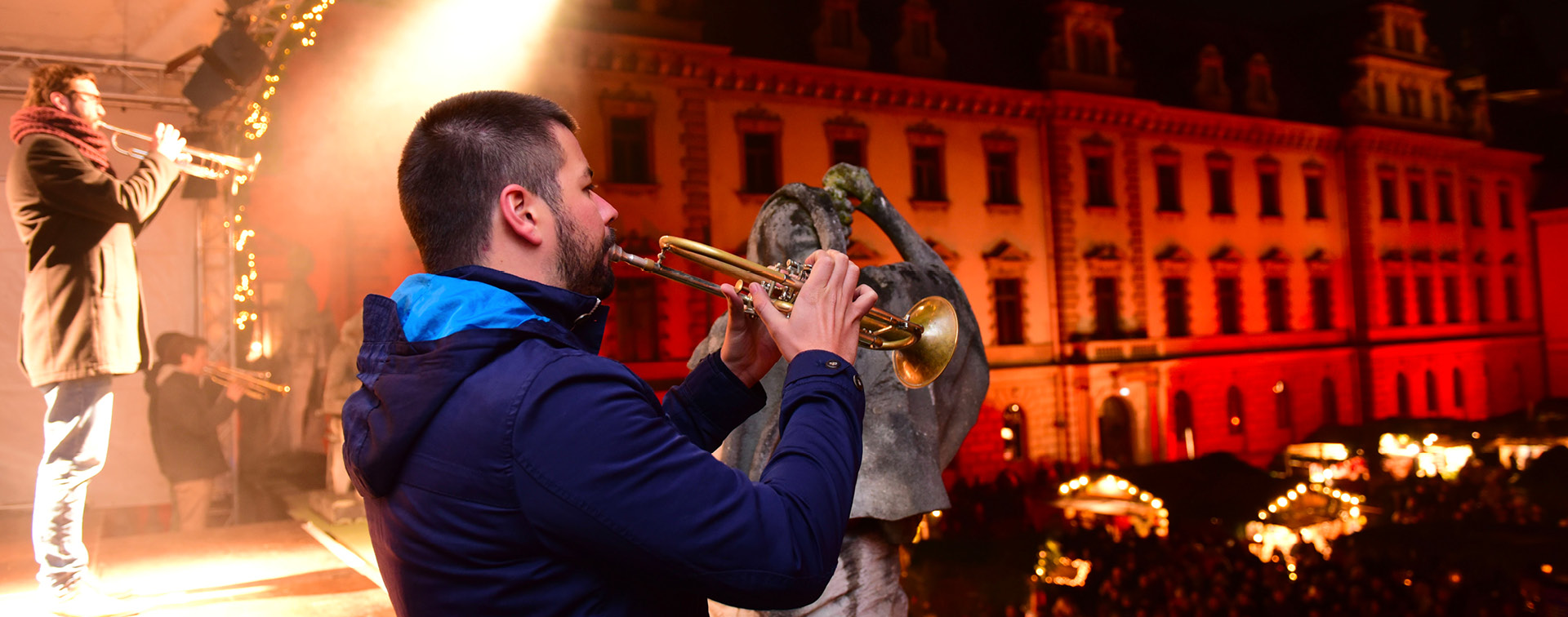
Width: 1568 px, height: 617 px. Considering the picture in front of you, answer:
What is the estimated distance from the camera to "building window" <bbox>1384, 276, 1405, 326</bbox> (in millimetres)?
22969

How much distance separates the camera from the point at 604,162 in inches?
519

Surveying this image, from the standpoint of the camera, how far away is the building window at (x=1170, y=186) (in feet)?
65.4

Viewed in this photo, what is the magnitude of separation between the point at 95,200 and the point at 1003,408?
50.3 ft

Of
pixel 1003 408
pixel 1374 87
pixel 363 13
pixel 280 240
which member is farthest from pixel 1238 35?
pixel 280 240

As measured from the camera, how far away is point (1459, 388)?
23797 mm

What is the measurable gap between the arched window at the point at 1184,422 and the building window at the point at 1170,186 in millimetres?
3769

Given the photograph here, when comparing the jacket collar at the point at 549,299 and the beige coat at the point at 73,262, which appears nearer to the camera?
the jacket collar at the point at 549,299

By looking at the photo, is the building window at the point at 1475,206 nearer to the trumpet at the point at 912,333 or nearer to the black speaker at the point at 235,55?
the black speaker at the point at 235,55

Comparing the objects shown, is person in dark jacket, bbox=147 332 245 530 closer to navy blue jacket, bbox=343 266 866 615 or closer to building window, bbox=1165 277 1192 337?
navy blue jacket, bbox=343 266 866 615

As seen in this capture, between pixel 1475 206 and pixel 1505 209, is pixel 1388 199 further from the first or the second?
pixel 1505 209

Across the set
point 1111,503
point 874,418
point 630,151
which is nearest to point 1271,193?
point 1111,503

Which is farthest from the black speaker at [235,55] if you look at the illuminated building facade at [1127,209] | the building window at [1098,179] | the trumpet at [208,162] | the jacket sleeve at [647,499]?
the building window at [1098,179]

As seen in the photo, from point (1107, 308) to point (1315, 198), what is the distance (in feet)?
23.4


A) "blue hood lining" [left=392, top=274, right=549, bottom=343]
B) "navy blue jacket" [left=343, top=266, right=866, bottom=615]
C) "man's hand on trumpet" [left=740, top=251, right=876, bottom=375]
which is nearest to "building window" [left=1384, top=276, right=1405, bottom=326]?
"man's hand on trumpet" [left=740, top=251, right=876, bottom=375]
